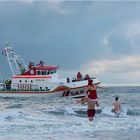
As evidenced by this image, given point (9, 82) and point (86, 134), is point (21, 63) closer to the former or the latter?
point (9, 82)

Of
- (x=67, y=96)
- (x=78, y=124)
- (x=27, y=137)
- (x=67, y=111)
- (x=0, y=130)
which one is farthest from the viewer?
(x=67, y=96)

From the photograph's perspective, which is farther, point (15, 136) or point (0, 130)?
point (0, 130)

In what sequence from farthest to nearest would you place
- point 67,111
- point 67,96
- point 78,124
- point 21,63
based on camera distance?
point 21,63, point 67,96, point 67,111, point 78,124

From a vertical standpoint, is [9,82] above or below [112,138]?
above

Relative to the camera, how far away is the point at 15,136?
1320 cm

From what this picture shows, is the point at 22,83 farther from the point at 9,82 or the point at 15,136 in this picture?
the point at 15,136

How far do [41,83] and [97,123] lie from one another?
25.3 metres

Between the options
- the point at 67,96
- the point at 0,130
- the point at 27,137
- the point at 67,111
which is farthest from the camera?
the point at 67,96

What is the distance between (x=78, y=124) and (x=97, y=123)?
782 millimetres

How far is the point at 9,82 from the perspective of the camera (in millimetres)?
42406

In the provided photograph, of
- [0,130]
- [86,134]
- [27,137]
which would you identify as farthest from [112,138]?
[0,130]

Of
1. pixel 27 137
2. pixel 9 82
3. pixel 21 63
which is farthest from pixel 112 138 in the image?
pixel 21 63

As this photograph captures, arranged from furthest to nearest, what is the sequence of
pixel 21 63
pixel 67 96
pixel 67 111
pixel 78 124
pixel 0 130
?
pixel 21 63
pixel 67 96
pixel 67 111
pixel 78 124
pixel 0 130

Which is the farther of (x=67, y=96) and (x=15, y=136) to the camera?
(x=67, y=96)
